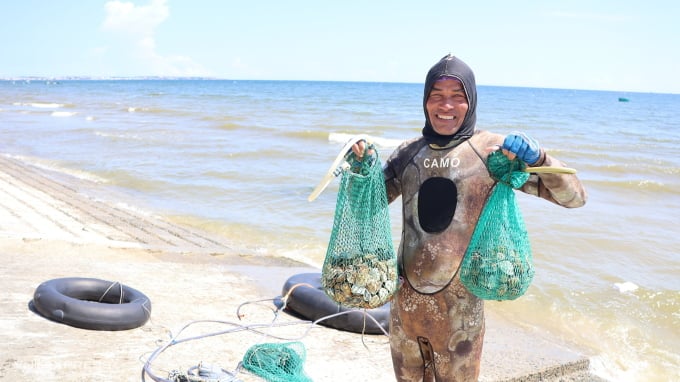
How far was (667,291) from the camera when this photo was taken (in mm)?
8188

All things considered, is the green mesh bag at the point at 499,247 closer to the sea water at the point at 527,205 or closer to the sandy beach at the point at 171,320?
the sandy beach at the point at 171,320

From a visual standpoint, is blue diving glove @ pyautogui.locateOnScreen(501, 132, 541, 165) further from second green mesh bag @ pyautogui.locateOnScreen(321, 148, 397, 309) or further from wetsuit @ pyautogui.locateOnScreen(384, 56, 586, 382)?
second green mesh bag @ pyautogui.locateOnScreen(321, 148, 397, 309)

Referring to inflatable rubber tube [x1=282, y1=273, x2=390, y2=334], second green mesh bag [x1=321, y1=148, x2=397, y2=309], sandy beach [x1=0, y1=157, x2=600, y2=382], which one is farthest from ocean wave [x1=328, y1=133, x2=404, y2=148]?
second green mesh bag [x1=321, y1=148, x2=397, y2=309]

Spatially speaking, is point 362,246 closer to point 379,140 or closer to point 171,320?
point 171,320

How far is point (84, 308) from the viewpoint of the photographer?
5109 millimetres

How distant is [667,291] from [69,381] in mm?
7439

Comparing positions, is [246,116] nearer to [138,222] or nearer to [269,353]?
[138,222]

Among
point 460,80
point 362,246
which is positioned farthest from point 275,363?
point 460,80

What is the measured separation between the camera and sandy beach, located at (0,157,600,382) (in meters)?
4.59

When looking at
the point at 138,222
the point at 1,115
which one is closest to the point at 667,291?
the point at 138,222

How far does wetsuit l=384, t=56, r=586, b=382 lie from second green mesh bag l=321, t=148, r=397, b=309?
133 mm

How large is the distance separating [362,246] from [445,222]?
415 mm

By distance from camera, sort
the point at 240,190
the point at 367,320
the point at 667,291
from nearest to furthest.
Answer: the point at 367,320 < the point at 667,291 < the point at 240,190

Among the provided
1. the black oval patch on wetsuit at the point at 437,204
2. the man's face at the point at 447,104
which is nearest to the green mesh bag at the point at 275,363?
the black oval patch on wetsuit at the point at 437,204
